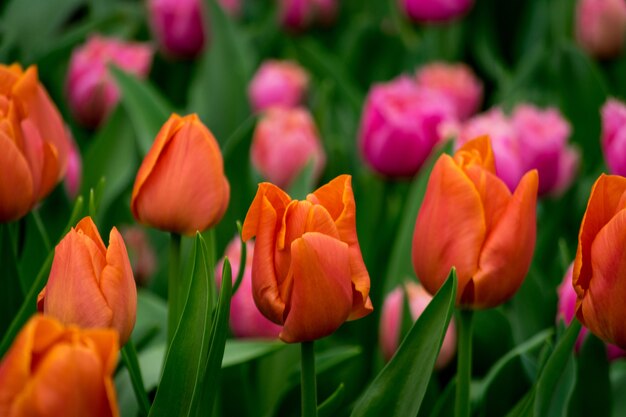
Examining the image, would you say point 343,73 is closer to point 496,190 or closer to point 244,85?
point 244,85

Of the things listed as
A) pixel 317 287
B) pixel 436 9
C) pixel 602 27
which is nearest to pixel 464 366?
pixel 317 287

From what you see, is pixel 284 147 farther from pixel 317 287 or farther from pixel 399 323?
pixel 317 287

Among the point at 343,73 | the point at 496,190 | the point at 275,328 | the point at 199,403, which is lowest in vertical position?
the point at 343,73

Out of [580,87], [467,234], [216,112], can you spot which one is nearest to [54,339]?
[467,234]

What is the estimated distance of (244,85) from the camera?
4.69ft

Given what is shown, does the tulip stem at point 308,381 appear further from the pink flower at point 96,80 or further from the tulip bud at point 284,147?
the pink flower at point 96,80

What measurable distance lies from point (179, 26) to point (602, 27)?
0.64m

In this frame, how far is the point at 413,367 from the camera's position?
616 millimetres

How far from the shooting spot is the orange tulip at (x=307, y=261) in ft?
1.79

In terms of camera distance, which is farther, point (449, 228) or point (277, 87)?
point (277, 87)

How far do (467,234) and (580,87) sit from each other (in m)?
0.91

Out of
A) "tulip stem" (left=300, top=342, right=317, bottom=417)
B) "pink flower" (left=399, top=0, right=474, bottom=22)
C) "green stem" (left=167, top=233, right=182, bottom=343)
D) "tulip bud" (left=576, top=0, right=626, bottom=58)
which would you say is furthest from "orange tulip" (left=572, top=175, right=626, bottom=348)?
"pink flower" (left=399, top=0, right=474, bottom=22)

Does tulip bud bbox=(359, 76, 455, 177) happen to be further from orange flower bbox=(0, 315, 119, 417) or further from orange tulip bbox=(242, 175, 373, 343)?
orange flower bbox=(0, 315, 119, 417)

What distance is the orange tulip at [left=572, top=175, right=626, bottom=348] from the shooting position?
56cm
